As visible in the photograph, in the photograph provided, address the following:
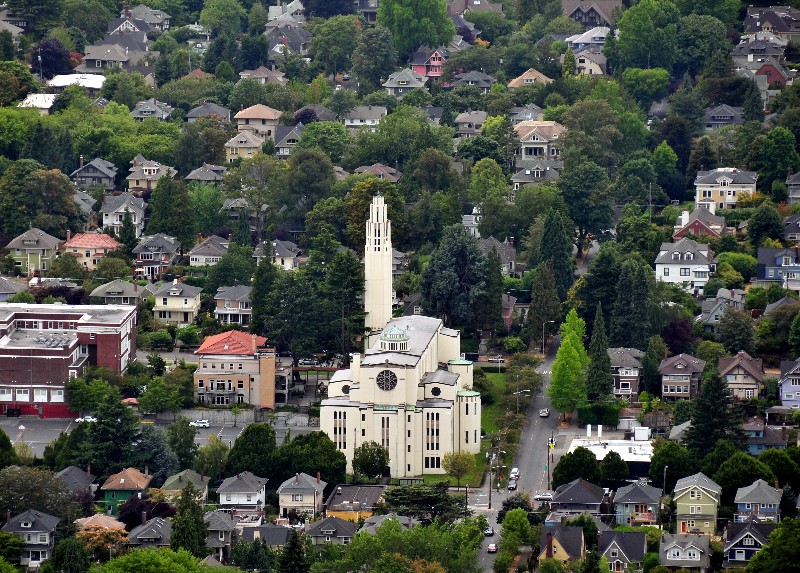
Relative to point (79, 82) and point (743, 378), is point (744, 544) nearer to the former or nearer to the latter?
point (743, 378)

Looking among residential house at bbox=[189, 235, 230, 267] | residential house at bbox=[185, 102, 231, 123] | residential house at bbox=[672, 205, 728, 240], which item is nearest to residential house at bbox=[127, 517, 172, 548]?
residential house at bbox=[189, 235, 230, 267]

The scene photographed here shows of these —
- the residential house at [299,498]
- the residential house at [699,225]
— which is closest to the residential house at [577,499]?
the residential house at [299,498]

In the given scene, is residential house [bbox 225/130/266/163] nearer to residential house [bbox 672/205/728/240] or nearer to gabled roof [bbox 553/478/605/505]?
residential house [bbox 672/205/728/240]

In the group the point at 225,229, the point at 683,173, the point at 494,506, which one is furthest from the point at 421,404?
the point at 683,173

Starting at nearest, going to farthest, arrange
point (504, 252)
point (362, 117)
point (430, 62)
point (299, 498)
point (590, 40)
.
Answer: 1. point (299, 498)
2. point (504, 252)
3. point (362, 117)
4. point (430, 62)
5. point (590, 40)

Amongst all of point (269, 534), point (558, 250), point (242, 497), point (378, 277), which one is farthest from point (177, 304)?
point (269, 534)

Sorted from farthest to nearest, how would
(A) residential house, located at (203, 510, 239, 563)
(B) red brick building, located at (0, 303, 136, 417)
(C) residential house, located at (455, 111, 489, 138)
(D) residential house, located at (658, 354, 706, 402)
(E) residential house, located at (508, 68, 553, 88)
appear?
(E) residential house, located at (508, 68, 553, 88), (C) residential house, located at (455, 111, 489, 138), (D) residential house, located at (658, 354, 706, 402), (B) red brick building, located at (0, 303, 136, 417), (A) residential house, located at (203, 510, 239, 563)
